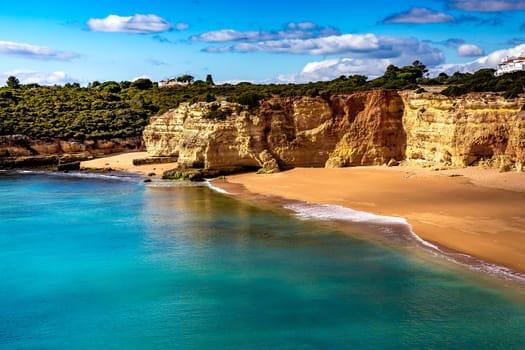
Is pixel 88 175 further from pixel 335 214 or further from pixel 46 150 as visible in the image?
pixel 335 214

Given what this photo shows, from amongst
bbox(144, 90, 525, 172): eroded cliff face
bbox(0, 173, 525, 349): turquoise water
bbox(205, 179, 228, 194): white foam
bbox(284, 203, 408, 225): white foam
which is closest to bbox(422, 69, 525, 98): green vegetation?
bbox(144, 90, 525, 172): eroded cliff face

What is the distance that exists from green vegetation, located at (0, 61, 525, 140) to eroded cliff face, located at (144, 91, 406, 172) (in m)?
0.85

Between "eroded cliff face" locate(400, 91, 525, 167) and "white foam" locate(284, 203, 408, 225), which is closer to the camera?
"white foam" locate(284, 203, 408, 225)

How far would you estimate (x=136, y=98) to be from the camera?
62062 mm

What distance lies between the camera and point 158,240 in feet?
71.6

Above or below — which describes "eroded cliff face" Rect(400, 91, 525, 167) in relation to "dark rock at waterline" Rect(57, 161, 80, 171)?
above

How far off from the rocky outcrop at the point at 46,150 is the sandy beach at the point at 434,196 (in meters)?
11.2

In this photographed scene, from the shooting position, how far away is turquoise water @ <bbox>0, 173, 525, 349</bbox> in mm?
13070

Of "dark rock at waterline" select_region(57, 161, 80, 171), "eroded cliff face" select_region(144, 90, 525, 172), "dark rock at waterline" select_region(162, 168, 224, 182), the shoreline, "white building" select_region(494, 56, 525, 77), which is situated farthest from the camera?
"white building" select_region(494, 56, 525, 77)

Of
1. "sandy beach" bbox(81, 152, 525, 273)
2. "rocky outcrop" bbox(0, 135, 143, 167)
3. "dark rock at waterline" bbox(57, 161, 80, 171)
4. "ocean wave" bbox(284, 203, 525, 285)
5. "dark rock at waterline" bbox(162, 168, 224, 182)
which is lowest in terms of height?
"ocean wave" bbox(284, 203, 525, 285)

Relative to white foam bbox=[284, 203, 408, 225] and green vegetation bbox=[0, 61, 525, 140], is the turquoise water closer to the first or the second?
white foam bbox=[284, 203, 408, 225]

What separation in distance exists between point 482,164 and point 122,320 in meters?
23.4

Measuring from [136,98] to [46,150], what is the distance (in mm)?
16349

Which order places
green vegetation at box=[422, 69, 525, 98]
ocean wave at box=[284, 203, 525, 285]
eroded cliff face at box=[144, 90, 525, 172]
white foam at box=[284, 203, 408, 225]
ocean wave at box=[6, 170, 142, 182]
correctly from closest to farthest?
ocean wave at box=[284, 203, 525, 285], white foam at box=[284, 203, 408, 225], green vegetation at box=[422, 69, 525, 98], eroded cliff face at box=[144, 90, 525, 172], ocean wave at box=[6, 170, 142, 182]
